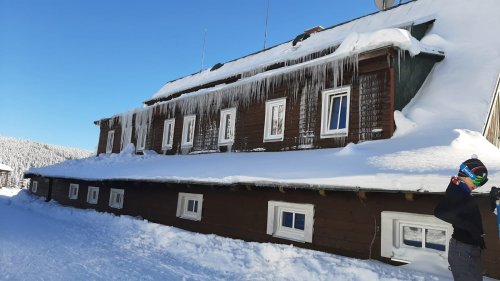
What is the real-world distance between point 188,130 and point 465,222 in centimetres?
1114

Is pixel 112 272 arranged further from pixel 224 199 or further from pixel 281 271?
pixel 224 199

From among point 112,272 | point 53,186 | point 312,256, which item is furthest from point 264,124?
point 53,186

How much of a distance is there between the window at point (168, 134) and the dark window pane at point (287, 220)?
723 centimetres

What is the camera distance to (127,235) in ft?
30.6

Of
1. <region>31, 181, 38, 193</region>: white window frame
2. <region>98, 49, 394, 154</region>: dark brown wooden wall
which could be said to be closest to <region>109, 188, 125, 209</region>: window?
<region>98, 49, 394, 154</region>: dark brown wooden wall

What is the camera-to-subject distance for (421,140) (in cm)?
721

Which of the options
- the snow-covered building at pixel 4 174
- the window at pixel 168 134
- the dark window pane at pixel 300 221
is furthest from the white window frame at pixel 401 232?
the snow-covered building at pixel 4 174

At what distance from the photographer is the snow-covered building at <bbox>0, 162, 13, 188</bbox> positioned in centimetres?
4012

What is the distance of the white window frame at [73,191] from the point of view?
17.0m

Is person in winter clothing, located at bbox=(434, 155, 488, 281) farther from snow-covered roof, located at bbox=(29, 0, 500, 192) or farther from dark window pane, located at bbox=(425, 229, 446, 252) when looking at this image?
dark window pane, located at bbox=(425, 229, 446, 252)

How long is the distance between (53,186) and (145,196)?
33.4 feet

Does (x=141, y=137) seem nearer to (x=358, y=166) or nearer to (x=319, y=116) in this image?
(x=319, y=116)

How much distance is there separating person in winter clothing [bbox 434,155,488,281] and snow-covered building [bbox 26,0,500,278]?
137 cm

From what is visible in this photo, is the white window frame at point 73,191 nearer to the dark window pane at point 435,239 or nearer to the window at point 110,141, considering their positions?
the window at point 110,141
